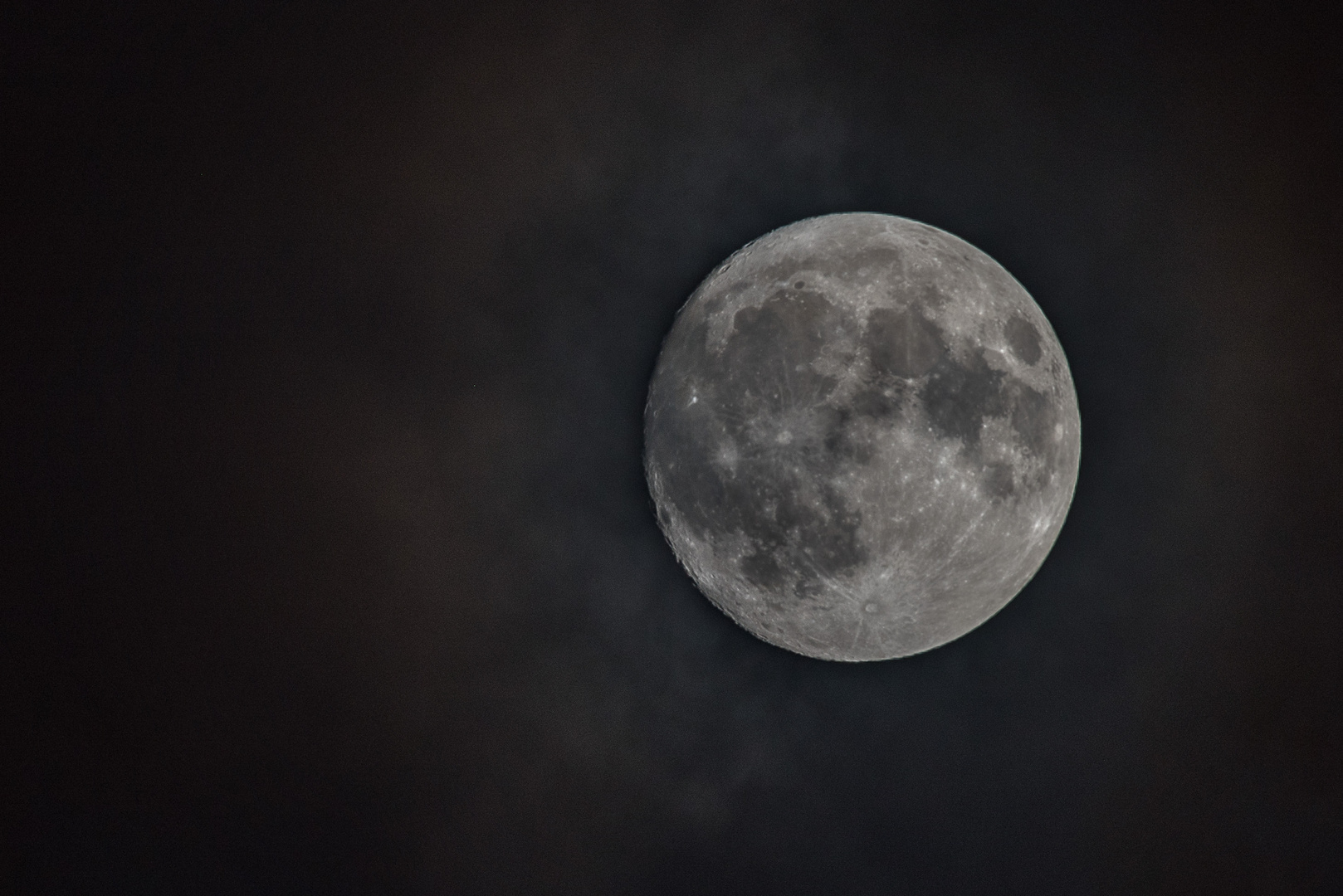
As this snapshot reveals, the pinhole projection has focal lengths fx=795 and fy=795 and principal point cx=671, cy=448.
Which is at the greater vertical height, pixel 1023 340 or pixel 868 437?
pixel 1023 340

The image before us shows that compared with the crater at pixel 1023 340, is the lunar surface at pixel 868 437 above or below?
below

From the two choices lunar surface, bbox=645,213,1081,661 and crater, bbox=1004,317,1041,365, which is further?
crater, bbox=1004,317,1041,365

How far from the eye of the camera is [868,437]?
3094 millimetres

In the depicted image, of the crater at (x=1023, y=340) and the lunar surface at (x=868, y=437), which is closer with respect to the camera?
the lunar surface at (x=868, y=437)

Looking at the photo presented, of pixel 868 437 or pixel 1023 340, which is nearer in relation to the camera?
pixel 868 437

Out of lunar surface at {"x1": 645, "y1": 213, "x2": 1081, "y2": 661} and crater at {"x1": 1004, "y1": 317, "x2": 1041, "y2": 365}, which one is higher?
crater at {"x1": 1004, "y1": 317, "x2": 1041, "y2": 365}

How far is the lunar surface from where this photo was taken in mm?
3125

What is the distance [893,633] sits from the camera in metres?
3.49

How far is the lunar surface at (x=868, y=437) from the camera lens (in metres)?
3.12

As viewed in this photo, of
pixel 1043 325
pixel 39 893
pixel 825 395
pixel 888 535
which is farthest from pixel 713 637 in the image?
pixel 39 893

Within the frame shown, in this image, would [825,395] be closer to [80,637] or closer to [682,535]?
[682,535]

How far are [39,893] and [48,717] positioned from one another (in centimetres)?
95

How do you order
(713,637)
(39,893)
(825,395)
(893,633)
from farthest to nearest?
(713,637) → (39,893) → (893,633) → (825,395)

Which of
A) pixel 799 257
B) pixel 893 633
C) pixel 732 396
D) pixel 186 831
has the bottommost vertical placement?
pixel 186 831
